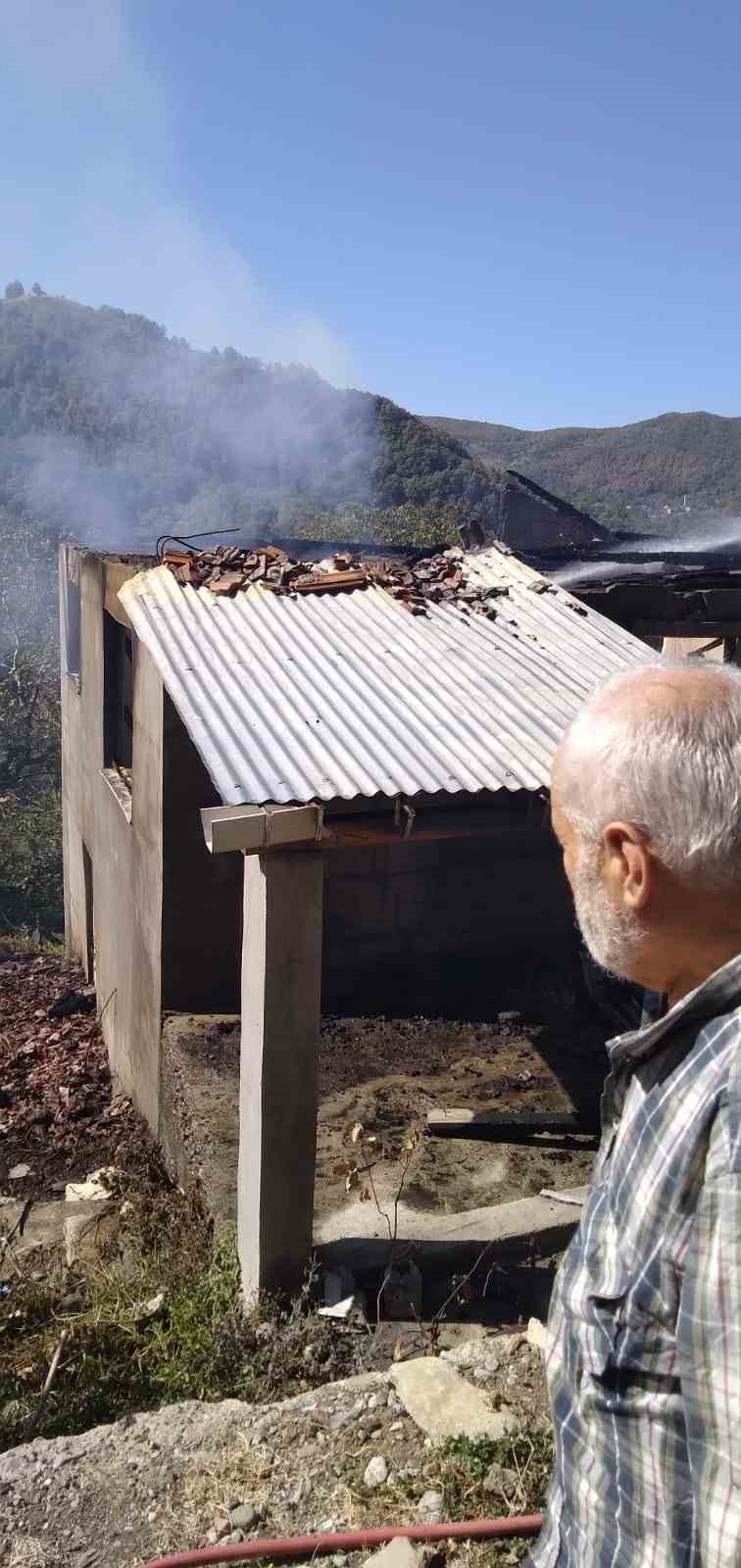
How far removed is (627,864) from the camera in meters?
1.43

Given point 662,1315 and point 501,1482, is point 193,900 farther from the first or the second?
point 662,1315

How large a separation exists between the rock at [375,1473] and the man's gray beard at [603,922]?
272 centimetres

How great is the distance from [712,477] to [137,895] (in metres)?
46.9

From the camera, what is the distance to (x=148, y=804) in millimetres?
7379

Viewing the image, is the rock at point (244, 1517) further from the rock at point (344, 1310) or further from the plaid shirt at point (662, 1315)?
the plaid shirt at point (662, 1315)

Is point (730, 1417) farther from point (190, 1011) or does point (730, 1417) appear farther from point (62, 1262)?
point (190, 1011)

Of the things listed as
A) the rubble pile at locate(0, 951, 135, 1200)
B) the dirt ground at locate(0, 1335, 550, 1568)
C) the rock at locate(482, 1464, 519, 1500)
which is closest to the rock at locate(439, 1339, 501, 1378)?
the dirt ground at locate(0, 1335, 550, 1568)

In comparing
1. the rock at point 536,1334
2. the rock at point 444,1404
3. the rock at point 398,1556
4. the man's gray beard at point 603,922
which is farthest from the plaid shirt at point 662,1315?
the rock at point 536,1334

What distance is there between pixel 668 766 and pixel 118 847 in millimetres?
8040

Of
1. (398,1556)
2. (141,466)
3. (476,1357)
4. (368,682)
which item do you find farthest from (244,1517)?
(141,466)

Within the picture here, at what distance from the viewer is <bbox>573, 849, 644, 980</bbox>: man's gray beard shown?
1462mm

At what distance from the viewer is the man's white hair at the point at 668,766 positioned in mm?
1358

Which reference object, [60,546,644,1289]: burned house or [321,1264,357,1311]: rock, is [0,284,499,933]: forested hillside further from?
[321,1264,357,1311]: rock

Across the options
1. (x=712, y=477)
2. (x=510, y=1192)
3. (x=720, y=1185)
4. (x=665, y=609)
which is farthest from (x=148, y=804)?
(x=712, y=477)
